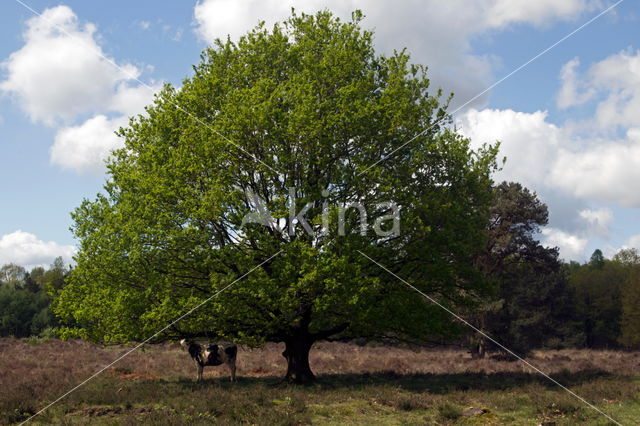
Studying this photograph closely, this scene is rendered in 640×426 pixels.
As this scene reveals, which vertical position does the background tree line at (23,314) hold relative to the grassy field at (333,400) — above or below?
above

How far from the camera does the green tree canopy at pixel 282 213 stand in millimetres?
20578

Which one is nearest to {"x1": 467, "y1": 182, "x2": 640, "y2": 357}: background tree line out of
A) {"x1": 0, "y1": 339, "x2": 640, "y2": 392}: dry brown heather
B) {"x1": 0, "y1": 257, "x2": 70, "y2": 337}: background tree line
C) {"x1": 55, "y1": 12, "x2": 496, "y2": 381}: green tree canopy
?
→ {"x1": 0, "y1": 339, "x2": 640, "y2": 392}: dry brown heather

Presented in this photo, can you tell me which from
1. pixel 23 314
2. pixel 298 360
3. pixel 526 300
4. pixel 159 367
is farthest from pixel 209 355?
pixel 23 314

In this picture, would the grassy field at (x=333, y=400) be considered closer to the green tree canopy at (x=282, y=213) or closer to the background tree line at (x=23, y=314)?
the green tree canopy at (x=282, y=213)

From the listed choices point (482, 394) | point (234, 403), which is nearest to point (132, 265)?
point (234, 403)

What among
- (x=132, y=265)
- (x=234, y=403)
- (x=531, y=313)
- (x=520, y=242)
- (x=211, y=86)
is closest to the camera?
(x=234, y=403)

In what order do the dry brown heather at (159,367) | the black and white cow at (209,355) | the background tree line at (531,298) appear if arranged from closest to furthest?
1. the black and white cow at (209,355)
2. the dry brown heather at (159,367)
3. the background tree line at (531,298)

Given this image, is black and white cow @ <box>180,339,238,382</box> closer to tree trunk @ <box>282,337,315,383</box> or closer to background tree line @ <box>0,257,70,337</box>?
tree trunk @ <box>282,337,315,383</box>

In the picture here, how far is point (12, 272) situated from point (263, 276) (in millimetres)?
178564

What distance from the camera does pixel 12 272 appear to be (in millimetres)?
171250

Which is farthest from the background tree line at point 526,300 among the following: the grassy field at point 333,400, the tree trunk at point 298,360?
the tree trunk at point 298,360

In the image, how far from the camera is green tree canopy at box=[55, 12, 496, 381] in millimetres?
20578

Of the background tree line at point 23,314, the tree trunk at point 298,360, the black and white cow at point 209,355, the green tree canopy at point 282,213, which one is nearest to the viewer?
the green tree canopy at point 282,213

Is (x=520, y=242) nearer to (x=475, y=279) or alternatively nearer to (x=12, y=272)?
(x=475, y=279)
